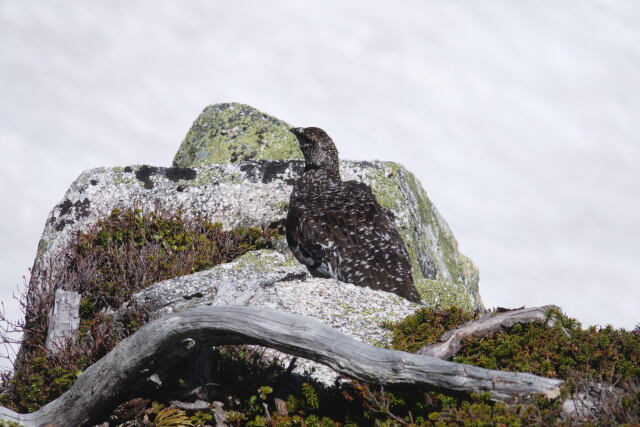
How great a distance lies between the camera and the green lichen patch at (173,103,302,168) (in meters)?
16.9

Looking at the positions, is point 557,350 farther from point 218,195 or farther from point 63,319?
point 218,195

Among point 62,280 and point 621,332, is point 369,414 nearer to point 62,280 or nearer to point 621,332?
point 621,332

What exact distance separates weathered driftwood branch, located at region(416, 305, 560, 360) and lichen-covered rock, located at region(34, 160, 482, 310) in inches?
207

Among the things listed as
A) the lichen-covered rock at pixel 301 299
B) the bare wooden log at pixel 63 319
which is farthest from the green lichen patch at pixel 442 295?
the bare wooden log at pixel 63 319

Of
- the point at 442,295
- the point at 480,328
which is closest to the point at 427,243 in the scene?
the point at 442,295

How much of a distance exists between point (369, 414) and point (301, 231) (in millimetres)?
3939

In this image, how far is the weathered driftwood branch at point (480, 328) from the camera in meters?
6.34

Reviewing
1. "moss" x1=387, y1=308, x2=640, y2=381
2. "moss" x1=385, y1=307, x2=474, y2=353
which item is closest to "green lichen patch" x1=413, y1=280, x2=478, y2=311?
"moss" x1=385, y1=307, x2=474, y2=353

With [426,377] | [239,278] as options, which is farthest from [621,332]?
[239,278]

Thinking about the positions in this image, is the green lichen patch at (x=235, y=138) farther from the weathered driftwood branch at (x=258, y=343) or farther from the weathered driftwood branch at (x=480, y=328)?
the weathered driftwood branch at (x=258, y=343)

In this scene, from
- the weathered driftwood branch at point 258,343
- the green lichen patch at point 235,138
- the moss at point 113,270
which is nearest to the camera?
the weathered driftwood branch at point 258,343

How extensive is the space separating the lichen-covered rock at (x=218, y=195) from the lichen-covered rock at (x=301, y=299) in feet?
11.5

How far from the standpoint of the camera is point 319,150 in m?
10.3

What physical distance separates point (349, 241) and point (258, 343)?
10.7 feet
